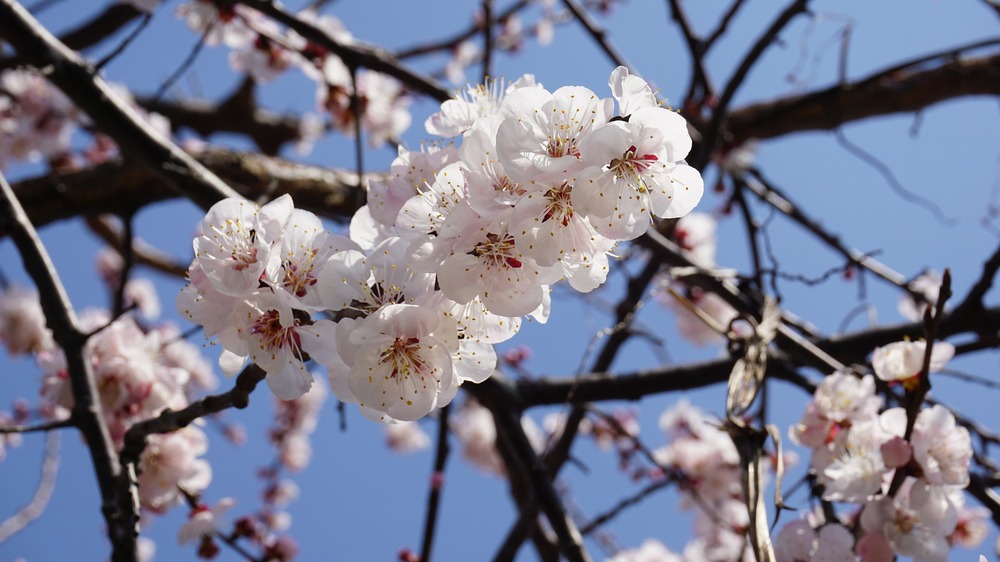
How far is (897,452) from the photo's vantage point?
1.17m

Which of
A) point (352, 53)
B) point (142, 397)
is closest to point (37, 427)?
point (142, 397)

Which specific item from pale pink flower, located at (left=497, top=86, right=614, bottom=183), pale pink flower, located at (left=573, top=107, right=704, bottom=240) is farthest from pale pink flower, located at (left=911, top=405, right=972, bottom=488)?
pale pink flower, located at (left=497, top=86, right=614, bottom=183)

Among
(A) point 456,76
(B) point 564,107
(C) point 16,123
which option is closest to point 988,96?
(B) point 564,107

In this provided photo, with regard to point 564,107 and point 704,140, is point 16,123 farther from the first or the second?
point 564,107

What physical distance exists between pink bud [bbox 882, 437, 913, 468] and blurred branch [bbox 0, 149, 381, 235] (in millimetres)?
1624

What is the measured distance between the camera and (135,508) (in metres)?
1.04

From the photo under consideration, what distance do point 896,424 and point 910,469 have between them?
79mm

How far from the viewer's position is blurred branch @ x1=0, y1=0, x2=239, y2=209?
1.43 m

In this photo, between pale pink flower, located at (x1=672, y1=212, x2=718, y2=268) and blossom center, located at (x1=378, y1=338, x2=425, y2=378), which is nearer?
blossom center, located at (x1=378, y1=338, x2=425, y2=378)

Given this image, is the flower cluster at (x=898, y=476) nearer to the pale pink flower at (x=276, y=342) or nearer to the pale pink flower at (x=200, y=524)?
the pale pink flower at (x=276, y=342)

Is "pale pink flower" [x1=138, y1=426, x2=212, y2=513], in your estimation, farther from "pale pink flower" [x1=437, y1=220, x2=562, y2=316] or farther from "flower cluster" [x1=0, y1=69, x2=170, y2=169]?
"flower cluster" [x1=0, y1=69, x2=170, y2=169]

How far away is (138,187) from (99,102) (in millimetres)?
908

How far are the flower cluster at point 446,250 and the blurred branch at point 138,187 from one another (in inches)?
59.6

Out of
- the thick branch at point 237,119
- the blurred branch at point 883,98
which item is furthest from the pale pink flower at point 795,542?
the thick branch at point 237,119
